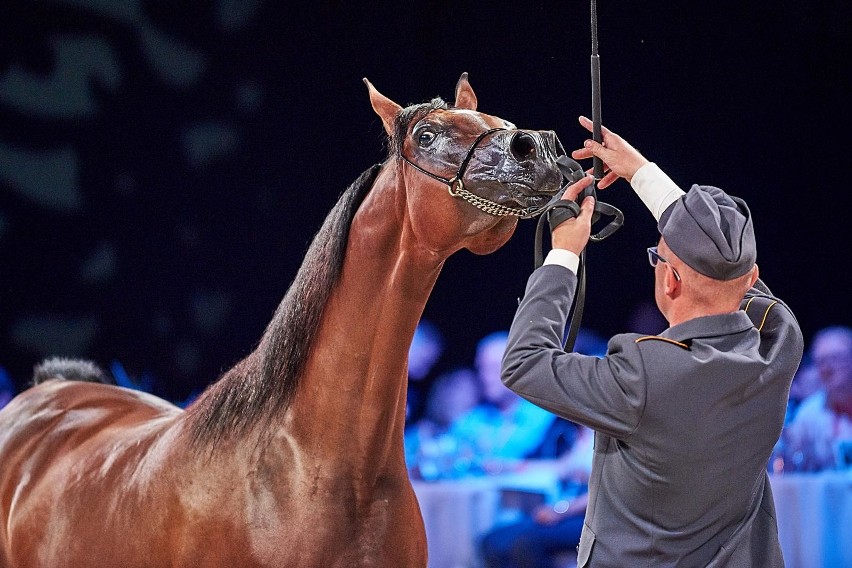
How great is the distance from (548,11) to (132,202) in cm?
249

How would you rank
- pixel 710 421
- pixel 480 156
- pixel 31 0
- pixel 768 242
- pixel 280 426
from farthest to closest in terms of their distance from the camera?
1. pixel 768 242
2. pixel 31 0
3. pixel 280 426
4. pixel 480 156
5. pixel 710 421

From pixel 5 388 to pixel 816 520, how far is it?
4094mm

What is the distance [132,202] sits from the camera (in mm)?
4395

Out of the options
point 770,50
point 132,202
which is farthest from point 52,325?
point 770,50

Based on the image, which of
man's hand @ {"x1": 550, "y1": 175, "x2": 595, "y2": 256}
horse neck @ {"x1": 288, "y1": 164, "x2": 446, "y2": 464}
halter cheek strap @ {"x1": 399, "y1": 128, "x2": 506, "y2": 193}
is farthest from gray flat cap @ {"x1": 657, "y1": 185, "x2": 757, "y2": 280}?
horse neck @ {"x1": 288, "y1": 164, "x2": 446, "y2": 464}

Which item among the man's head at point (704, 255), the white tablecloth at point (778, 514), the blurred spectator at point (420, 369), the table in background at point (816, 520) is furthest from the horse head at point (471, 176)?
the table in background at point (816, 520)

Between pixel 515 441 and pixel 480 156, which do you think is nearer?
pixel 480 156

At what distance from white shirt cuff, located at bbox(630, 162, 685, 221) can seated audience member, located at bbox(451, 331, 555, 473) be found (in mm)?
3017

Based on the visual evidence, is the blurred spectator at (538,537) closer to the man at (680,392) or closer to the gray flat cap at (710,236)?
the man at (680,392)

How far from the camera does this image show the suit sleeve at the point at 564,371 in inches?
49.4

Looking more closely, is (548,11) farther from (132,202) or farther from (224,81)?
(132,202)

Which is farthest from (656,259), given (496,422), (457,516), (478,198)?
(496,422)

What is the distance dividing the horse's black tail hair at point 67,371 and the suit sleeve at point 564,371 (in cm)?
266

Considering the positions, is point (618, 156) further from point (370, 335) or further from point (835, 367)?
point (835, 367)
